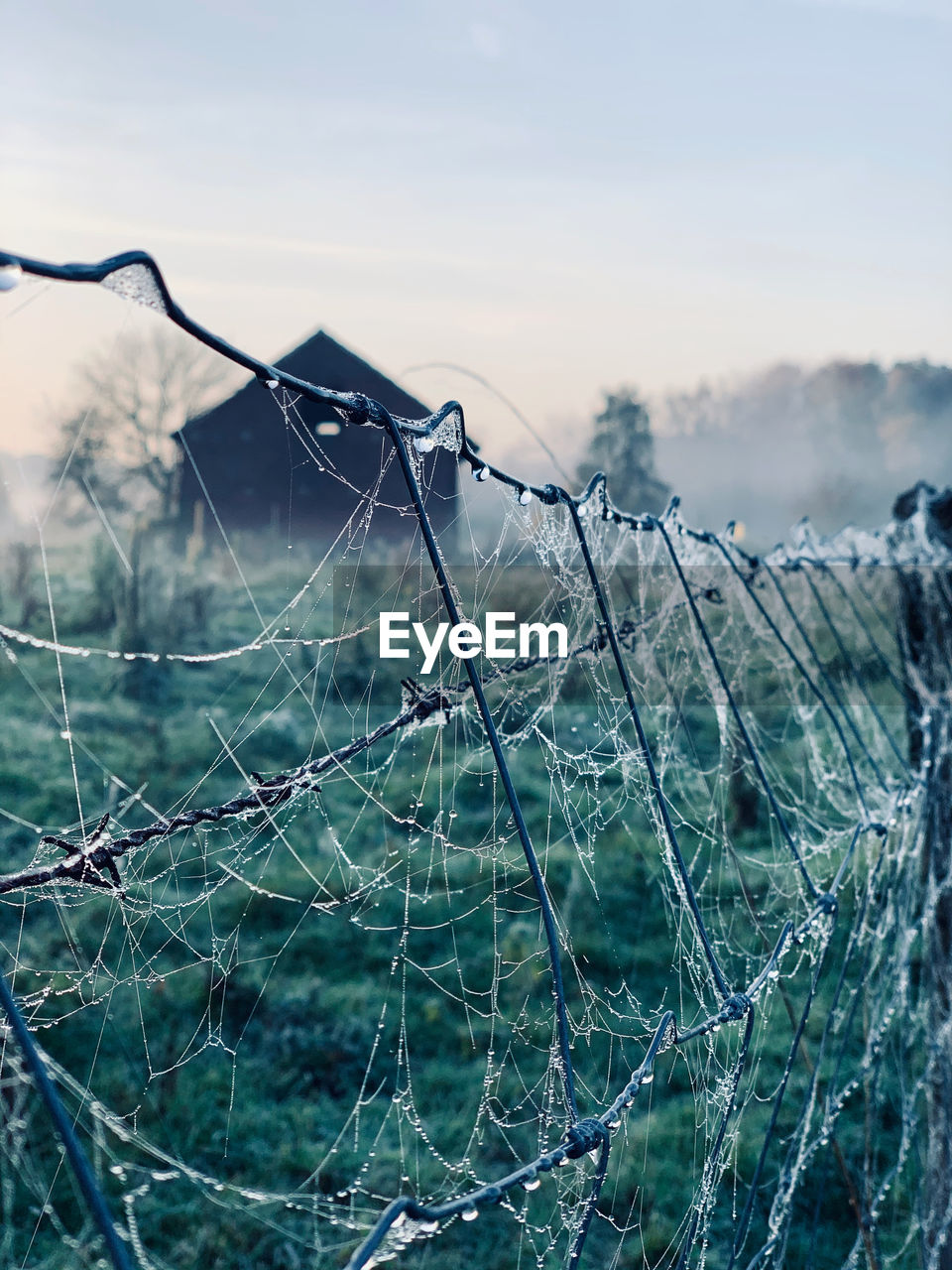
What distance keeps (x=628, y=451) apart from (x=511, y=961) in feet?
44.3

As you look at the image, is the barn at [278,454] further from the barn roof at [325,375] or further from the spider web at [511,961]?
the spider web at [511,961]

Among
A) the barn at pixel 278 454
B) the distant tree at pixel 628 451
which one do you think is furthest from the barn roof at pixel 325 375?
the distant tree at pixel 628 451

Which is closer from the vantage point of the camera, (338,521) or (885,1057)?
(885,1057)

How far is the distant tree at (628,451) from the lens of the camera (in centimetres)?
1609

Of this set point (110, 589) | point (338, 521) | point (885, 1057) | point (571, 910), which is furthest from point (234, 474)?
point (885, 1057)

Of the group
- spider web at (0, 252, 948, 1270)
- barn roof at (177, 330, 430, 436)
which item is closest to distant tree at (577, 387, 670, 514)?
barn roof at (177, 330, 430, 436)

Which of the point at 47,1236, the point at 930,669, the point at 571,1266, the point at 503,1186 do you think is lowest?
the point at 47,1236

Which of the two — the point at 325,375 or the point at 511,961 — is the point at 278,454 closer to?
the point at 325,375

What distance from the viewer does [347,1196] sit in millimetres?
3895

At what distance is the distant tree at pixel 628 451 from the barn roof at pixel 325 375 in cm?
457

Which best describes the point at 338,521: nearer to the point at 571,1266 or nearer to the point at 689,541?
the point at 689,541

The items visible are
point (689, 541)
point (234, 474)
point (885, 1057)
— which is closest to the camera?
point (689, 541)

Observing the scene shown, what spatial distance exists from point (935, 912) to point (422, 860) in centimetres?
377

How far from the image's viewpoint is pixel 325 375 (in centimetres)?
1232
